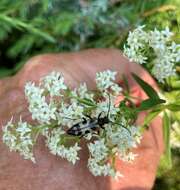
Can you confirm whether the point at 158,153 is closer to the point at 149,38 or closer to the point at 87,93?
the point at 87,93

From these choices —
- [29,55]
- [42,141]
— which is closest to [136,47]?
[42,141]

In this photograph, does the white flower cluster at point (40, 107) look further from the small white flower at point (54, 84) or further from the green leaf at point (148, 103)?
the green leaf at point (148, 103)

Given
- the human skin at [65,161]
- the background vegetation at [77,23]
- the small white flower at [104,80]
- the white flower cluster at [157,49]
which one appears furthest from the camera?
the background vegetation at [77,23]

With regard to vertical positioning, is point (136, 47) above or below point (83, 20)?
above

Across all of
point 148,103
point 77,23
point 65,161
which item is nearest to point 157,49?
point 148,103

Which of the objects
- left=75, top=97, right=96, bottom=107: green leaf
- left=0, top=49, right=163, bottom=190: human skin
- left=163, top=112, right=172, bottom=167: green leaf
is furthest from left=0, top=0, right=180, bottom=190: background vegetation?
left=75, top=97, right=96, bottom=107: green leaf

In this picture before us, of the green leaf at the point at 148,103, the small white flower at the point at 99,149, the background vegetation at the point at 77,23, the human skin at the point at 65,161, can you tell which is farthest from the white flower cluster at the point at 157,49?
the background vegetation at the point at 77,23
